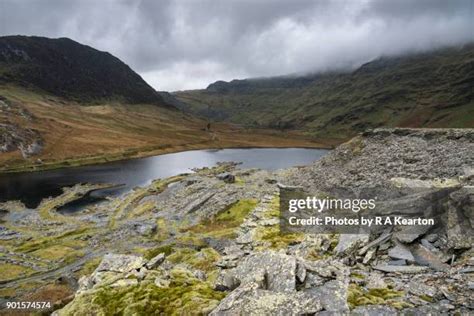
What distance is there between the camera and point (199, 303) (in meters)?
18.6

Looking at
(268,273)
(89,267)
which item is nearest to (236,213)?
(89,267)

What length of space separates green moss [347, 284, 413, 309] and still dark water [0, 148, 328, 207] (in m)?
98.2

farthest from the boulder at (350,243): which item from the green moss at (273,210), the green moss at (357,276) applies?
the green moss at (273,210)

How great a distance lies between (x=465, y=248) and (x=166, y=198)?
73630 millimetres

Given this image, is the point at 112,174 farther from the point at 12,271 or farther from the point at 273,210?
the point at 273,210

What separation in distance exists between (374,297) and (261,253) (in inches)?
241

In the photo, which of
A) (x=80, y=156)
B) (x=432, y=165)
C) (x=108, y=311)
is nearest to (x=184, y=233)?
(x=432, y=165)

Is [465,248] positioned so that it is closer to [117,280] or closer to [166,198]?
[117,280]

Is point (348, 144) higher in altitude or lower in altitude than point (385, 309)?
higher

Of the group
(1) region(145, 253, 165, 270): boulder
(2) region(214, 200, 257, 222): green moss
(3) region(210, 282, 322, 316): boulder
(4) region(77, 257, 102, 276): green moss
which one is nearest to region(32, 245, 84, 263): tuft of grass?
(4) region(77, 257, 102, 276): green moss

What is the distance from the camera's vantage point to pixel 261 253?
2147 centimetres

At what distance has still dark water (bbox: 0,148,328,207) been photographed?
371ft

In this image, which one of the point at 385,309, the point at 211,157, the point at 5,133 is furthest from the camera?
the point at 211,157

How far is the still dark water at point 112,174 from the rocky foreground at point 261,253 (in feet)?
85.0
